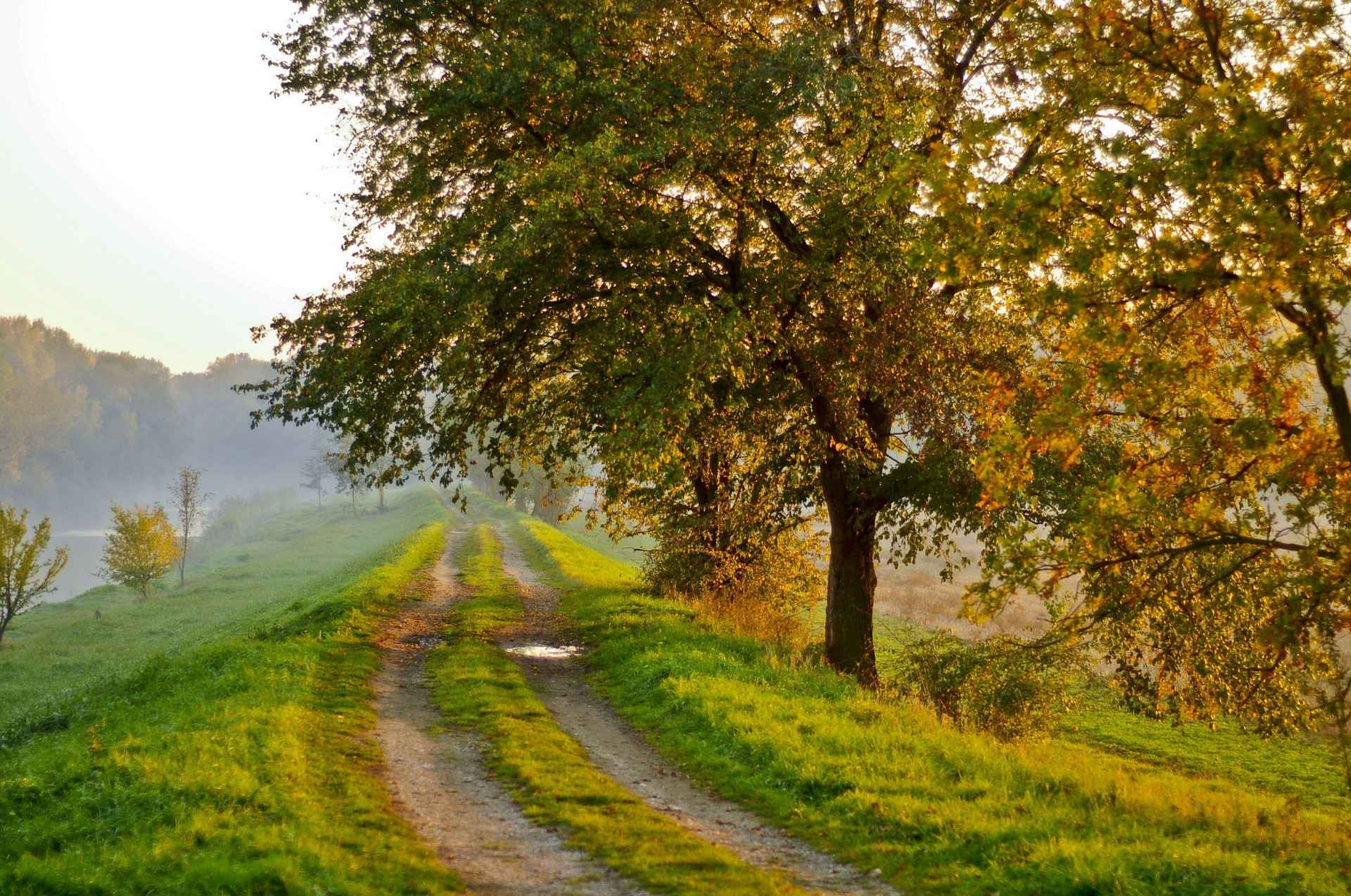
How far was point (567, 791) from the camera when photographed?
402 inches

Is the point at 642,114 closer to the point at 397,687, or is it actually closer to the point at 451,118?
the point at 451,118

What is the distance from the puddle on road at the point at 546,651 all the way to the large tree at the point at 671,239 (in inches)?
167

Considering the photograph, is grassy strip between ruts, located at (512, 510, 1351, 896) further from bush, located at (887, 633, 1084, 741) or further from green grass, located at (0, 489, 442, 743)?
green grass, located at (0, 489, 442, 743)

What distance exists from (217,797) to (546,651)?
34.2 ft

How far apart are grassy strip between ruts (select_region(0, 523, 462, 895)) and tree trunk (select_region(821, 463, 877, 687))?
9422 millimetres

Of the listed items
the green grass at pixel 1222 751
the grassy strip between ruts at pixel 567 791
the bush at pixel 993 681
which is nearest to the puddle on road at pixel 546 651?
the grassy strip between ruts at pixel 567 791

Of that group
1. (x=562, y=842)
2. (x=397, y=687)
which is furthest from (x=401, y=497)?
(x=562, y=842)

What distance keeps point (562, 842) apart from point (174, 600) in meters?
49.1

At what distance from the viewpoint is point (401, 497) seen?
11369 cm

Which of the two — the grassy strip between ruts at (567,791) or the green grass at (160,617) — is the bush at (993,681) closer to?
the grassy strip between ruts at (567,791)

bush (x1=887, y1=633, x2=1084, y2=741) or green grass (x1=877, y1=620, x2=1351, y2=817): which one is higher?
bush (x1=887, y1=633, x2=1084, y2=741)

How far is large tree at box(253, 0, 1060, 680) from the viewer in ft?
46.6

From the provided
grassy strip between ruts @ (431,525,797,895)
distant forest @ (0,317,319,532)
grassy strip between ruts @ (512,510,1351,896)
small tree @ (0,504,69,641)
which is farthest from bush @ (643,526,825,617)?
distant forest @ (0,317,319,532)

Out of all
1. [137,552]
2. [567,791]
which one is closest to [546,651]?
[567,791]
